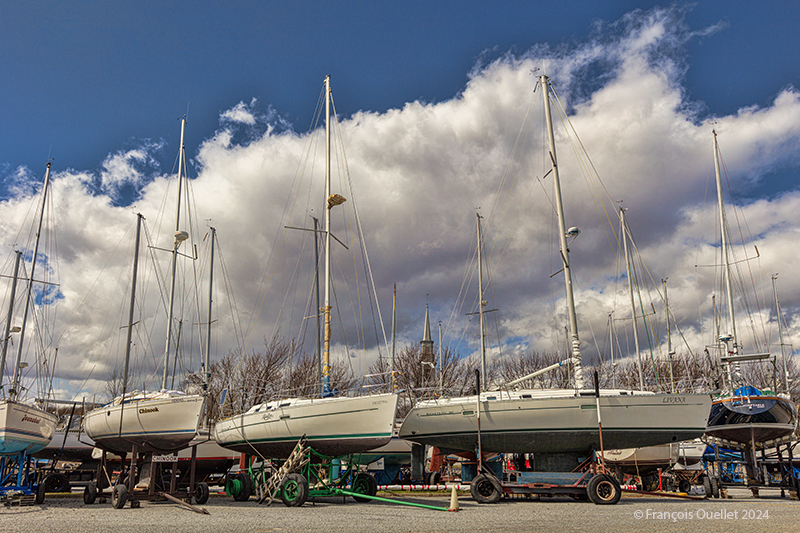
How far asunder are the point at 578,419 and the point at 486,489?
145 inches

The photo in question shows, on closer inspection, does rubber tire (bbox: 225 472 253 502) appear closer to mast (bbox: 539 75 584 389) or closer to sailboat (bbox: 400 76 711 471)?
sailboat (bbox: 400 76 711 471)

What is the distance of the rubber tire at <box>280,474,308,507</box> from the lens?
1423 cm

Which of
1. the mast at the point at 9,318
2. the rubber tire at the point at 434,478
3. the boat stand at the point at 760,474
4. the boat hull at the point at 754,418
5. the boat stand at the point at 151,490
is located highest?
the mast at the point at 9,318

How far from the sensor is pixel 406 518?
11.5 m

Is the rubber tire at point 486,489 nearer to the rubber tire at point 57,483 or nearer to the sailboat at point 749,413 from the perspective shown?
the sailboat at point 749,413

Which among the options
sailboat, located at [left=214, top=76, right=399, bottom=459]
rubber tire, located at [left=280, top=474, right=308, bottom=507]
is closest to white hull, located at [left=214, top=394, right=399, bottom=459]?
sailboat, located at [left=214, top=76, right=399, bottom=459]

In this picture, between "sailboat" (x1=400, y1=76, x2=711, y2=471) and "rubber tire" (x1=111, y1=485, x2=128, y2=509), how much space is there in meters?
9.30

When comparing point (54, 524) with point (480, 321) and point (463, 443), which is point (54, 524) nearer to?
point (463, 443)

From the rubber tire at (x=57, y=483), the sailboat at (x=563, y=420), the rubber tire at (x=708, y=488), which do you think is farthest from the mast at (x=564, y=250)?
the rubber tire at (x=57, y=483)

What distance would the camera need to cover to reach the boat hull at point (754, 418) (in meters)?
19.9

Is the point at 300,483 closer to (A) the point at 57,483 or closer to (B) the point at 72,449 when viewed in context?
(A) the point at 57,483

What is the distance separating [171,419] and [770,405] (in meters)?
21.1

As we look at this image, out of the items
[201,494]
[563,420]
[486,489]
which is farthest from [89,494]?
[563,420]

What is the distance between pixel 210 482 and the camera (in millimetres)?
25578
